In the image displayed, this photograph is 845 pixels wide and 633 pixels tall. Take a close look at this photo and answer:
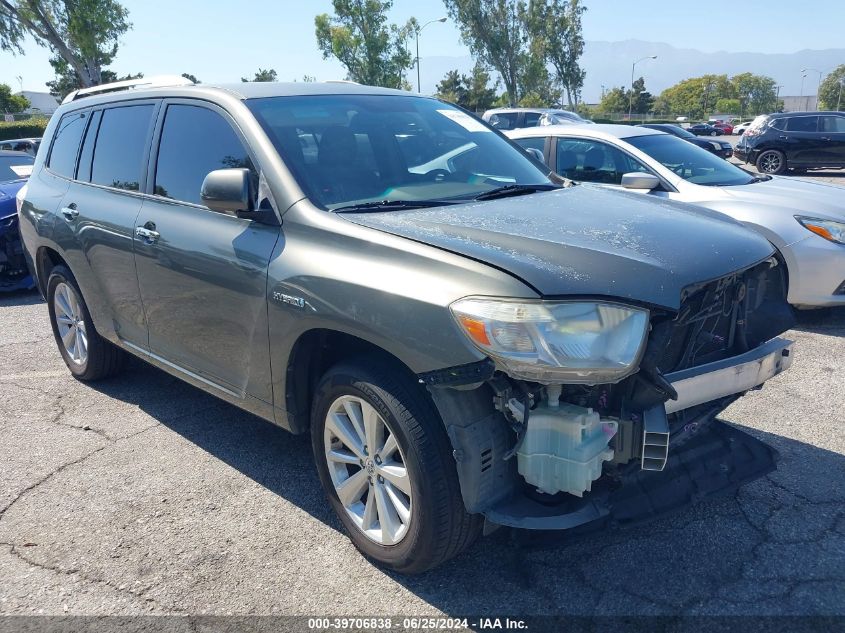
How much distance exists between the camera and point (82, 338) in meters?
4.94

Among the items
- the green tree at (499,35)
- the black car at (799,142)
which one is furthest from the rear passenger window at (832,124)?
the green tree at (499,35)

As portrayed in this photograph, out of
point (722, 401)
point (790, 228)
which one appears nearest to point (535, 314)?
point (722, 401)

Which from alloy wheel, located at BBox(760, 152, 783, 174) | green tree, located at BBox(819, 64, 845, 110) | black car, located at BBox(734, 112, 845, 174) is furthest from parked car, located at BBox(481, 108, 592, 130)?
green tree, located at BBox(819, 64, 845, 110)

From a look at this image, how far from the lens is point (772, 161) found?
61.2 feet

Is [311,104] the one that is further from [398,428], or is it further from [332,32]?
[332,32]

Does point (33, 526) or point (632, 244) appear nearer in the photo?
point (632, 244)

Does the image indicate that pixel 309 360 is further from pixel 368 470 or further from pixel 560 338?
pixel 560 338

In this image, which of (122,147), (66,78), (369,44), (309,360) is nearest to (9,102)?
(66,78)

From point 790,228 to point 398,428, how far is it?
4.44 metres

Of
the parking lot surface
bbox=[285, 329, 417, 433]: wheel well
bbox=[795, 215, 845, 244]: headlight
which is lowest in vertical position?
the parking lot surface

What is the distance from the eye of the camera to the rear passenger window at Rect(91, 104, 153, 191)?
13.0 feet

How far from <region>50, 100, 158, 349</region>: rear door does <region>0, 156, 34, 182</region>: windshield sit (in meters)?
5.44

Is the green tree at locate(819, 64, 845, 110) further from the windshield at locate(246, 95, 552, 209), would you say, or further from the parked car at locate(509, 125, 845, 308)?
the windshield at locate(246, 95, 552, 209)

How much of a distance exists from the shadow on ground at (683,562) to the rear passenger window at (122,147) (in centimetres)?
197
